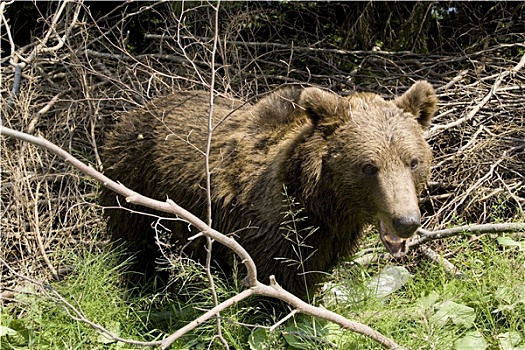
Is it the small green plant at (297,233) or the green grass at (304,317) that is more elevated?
the small green plant at (297,233)

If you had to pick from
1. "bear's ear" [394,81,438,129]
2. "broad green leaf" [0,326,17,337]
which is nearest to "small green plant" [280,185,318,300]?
"bear's ear" [394,81,438,129]

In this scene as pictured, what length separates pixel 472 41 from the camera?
7.75 meters

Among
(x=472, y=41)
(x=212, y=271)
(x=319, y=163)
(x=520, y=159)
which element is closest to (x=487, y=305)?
(x=319, y=163)

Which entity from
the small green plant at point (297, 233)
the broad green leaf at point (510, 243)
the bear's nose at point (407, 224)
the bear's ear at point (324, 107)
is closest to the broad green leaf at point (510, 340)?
the broad green leaf at point (510, 243)

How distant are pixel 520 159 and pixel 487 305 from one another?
2.22 metres

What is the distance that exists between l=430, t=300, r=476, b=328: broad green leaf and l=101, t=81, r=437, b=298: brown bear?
47cm

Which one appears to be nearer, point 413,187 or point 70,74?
point 413,187

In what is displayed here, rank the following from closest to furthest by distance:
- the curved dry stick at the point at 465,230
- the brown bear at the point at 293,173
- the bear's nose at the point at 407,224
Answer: the bear's nose at the point at 407,224 < the brown bear at the point at 293,173 < the curved dry stick at the point at 465,230

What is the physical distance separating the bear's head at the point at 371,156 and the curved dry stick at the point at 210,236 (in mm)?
584

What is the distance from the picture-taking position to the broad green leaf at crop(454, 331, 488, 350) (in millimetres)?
4051

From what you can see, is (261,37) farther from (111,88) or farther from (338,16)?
(111,88)

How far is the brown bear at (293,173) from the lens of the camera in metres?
4.12

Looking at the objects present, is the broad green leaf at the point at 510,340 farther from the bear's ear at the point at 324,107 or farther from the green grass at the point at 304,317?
the bear's ear at the point at 324,107

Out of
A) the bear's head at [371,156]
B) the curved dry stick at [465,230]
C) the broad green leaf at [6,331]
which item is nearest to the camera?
the bear's head at [371,156]
